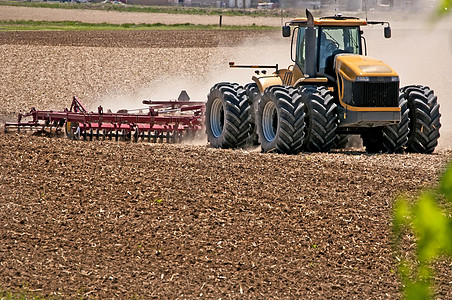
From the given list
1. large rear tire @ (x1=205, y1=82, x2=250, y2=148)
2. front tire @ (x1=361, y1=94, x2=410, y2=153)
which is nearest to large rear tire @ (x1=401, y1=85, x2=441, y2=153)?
front tire @ (x1=361, y1=94, x2=410, y2=153)

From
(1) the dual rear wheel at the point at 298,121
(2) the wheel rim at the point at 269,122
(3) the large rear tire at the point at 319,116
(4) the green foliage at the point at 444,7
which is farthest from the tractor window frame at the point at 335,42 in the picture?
(4) the green foliage at the point at 444,7

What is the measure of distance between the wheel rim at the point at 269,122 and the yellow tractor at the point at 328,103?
18 mm

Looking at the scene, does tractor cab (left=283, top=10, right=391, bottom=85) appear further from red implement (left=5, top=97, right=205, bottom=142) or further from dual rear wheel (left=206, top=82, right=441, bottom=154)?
red implement (left=5, top=97, right=205, bottom=142)

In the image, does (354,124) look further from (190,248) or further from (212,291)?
(212,291)

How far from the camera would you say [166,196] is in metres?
8.63

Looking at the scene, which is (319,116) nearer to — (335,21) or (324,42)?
(324,42)

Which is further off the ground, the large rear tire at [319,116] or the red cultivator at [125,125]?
the large rear tire at [319,116]

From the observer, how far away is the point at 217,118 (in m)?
14.1

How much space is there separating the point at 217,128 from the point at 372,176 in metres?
4.93

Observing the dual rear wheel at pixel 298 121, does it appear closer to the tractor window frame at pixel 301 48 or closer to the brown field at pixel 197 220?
the brown field at pixel 197 220

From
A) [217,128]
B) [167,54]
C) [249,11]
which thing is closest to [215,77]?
[167,54]

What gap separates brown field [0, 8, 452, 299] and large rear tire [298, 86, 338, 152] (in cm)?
33

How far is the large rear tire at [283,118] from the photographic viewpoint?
1147 cm

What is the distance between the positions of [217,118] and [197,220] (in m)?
Result: 6.66
